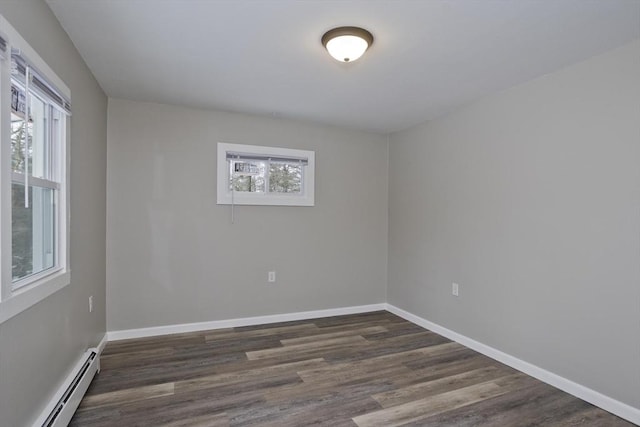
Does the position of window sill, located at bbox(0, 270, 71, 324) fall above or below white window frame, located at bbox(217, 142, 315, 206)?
below

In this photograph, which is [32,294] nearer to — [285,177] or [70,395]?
[70,395]

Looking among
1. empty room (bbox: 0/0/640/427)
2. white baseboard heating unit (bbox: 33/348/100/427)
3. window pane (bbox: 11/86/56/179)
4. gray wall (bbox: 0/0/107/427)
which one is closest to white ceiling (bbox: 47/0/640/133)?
empty room (bbox: 0/0/640/427)

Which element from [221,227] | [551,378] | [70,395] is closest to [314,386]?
[70,395]

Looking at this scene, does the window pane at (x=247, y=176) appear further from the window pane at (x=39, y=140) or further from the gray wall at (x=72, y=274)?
the window pane at (x=39, y=140)

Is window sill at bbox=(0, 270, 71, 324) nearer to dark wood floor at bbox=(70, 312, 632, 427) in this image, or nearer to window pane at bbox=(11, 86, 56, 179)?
window pane at bbox=(11, 86, 56, 179)

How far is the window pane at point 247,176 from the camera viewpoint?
3.80 metres

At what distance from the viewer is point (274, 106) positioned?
11.6ft

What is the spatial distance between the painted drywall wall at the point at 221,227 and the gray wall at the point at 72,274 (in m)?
0.24

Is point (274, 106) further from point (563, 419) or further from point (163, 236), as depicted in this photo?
point (563, 419)

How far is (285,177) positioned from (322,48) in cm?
195

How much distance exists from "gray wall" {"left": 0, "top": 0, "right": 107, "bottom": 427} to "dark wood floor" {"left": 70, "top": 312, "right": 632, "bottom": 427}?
41 cm

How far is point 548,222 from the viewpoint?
261 centimetres

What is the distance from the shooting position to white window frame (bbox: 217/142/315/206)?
146 inches

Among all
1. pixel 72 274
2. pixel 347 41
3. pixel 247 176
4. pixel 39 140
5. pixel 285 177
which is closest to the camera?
pixel 39 140
